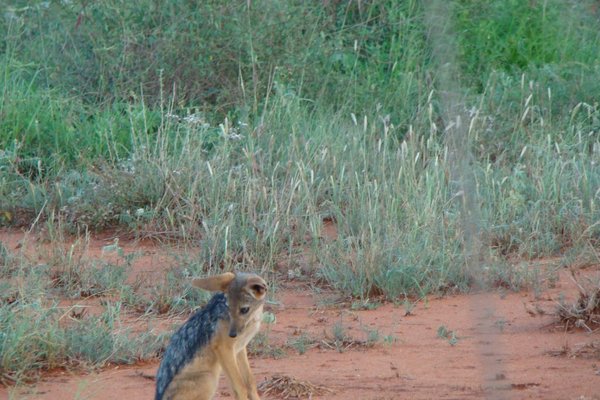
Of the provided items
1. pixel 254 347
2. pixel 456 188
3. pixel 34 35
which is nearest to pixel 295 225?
pixel 456 188

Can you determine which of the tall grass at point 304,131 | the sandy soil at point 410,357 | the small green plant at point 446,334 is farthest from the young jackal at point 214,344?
Result: the tall grass at point 304,131

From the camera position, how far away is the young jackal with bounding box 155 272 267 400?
498 cm

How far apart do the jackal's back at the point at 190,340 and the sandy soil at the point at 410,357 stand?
0.50 m

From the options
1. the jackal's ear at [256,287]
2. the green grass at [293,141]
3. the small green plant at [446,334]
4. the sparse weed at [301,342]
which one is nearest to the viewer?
the jackal's ear at [256,287]

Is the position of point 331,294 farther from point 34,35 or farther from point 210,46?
point 34,35

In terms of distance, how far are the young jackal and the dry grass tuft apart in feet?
1.32

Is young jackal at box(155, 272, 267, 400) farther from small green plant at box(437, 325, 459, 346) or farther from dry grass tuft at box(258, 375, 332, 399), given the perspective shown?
small green plant at box(437, 325, 459, 346)

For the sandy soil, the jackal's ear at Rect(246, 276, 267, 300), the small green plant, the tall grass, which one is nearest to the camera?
the jackal's ear at Rect(246, 276, 267, 300)

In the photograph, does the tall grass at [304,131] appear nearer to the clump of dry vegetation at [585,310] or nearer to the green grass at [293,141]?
the green grass at [293,141]

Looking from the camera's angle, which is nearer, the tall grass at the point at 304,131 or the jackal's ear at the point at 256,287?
the jackal's ear at the point at 256,287

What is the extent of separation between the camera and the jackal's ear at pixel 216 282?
5098mm

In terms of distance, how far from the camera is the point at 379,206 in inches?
312

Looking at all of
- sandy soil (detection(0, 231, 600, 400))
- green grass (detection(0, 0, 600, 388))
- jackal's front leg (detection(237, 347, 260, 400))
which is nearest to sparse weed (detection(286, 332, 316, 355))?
sandy soil (detection(0, 231, 600, 400))

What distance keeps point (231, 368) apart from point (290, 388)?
24.7 inches
